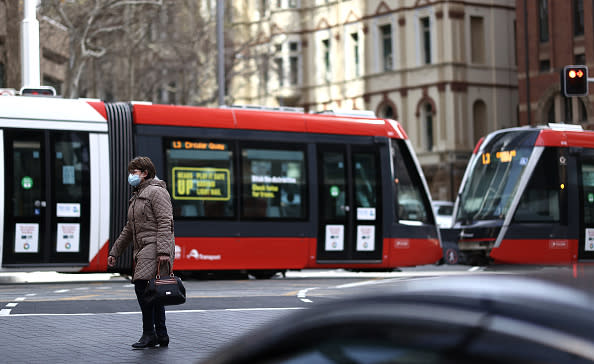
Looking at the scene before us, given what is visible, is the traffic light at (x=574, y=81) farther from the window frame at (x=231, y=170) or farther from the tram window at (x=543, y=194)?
the window frame at (x=231, y=170)

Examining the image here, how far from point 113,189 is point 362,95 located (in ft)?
128

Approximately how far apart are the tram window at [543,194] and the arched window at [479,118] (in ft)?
104

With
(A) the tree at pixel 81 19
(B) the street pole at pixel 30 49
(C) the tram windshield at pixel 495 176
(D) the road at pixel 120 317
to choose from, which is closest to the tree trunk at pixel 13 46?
(A) the tree at pixel 81 19

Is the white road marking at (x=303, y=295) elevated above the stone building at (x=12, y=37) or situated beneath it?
situated beneath

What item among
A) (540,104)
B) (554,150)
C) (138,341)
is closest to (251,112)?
(554,150)

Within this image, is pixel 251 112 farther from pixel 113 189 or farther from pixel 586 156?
pixel 586 156

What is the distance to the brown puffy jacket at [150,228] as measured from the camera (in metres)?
10.1

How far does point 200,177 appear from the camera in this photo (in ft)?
67.2

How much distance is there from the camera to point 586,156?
24.3 metres

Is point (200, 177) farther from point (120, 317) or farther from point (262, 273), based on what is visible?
point (120, 317)

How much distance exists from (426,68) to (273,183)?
3458cm

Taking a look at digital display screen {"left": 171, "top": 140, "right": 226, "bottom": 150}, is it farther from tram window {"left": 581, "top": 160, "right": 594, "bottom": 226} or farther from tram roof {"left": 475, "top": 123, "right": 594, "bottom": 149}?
tram window {"left": 581, "top": 160, "right": 594, "bottom": 226}

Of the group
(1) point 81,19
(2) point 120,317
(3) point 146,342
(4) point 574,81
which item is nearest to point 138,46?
(1) point 81,19

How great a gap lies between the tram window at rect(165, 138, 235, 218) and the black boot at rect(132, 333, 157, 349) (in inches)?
388
